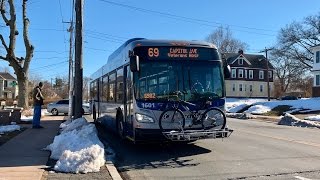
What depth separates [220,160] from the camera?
36.5 ft

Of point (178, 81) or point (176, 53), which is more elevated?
point (176, 53)

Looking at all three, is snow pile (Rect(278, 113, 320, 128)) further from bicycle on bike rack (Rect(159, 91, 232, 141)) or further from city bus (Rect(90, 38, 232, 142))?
bicycle on bike rack (Rect(159, 91, 232, 141))

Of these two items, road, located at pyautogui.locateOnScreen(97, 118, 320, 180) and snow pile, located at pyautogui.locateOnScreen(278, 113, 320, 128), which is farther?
snow pile, located at pyautogui.locateOnScreen(278, 113, 320, 128)

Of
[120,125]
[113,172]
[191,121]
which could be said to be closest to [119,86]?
[120,125]

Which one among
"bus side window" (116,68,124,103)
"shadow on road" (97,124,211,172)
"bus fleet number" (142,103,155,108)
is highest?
"bus side window" (116,68,124,103)

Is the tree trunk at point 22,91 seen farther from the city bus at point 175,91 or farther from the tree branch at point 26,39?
the city bus at point 175,91

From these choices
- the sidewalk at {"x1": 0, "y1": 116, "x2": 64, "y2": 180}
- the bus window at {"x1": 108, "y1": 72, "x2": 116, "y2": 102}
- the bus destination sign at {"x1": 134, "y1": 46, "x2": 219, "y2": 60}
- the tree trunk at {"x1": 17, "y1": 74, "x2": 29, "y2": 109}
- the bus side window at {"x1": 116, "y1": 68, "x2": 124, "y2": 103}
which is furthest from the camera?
the tree trunk at {"x1": 17, "y1": 74, "x2": 29, "y2": 109}

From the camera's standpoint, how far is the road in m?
9.41

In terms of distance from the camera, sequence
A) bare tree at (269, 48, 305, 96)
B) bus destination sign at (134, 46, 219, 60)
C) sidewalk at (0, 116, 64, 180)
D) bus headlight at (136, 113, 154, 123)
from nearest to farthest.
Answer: sidewalk at (0, 116, 64, 180), bus headlight at (136, 113, 154, 123), bus destination sign at (134, 46, 219, 60), bare tree at (269, 48, 305, 96)

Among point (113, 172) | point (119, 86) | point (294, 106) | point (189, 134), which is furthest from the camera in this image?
point (294, 106)

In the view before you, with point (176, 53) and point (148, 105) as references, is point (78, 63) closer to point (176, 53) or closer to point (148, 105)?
point (176, 53)

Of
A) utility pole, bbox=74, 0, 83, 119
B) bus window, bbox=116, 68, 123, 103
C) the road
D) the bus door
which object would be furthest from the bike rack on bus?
utility pole, bbox=74, 0, 83, 119

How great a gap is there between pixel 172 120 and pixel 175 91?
779 mm

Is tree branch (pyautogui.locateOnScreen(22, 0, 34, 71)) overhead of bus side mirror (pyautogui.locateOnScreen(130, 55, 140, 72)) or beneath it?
overhead
